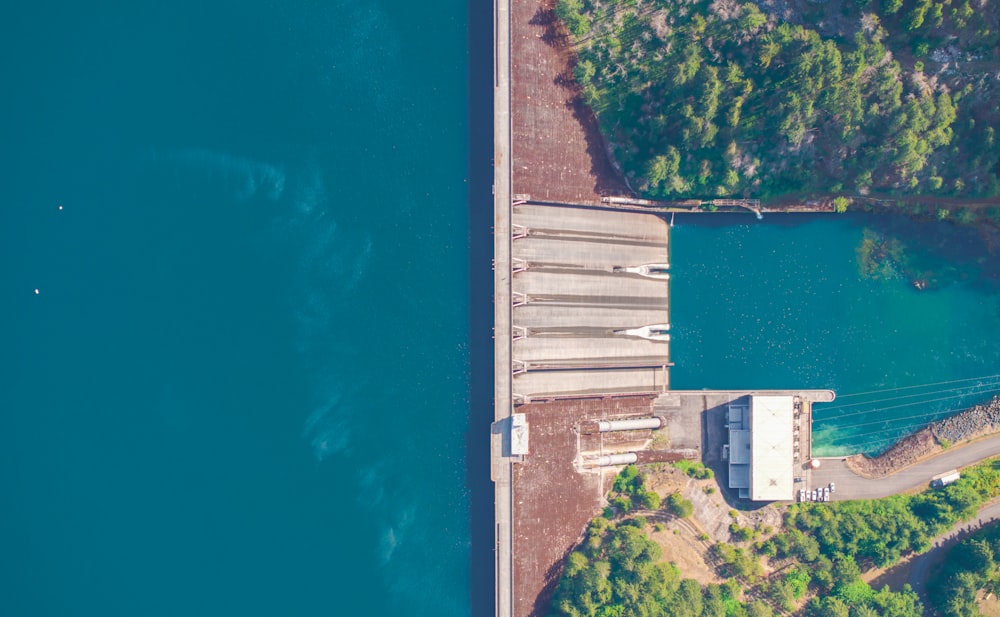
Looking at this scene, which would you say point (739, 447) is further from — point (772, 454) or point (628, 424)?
point (628, 424)

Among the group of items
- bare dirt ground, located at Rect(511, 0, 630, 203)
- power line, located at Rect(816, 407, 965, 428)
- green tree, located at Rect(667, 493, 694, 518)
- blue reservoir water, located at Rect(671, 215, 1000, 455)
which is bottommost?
green tree, located at Rect(667, 493, 694, 518)

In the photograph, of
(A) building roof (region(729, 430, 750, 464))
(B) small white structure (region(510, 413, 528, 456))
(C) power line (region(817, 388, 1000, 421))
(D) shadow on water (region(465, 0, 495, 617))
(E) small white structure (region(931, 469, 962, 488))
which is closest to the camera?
(B) small white structure (region(510, 413, 528, 456))

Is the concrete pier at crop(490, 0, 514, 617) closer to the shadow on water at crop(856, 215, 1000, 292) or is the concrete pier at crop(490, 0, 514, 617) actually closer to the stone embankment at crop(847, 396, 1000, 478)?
the stone embankment at crop(847, 396, 1000, 478)

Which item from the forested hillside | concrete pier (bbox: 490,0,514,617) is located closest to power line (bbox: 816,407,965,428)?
the forested hillside

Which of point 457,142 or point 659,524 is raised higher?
point 457,142

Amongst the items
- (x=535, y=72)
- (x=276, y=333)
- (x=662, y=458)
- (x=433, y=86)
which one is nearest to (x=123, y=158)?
(x=276, y=333)

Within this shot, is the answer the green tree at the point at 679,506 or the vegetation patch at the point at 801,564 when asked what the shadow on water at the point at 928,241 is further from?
the green tree at the point at 679,506

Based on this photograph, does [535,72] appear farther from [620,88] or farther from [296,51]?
[296,51]
